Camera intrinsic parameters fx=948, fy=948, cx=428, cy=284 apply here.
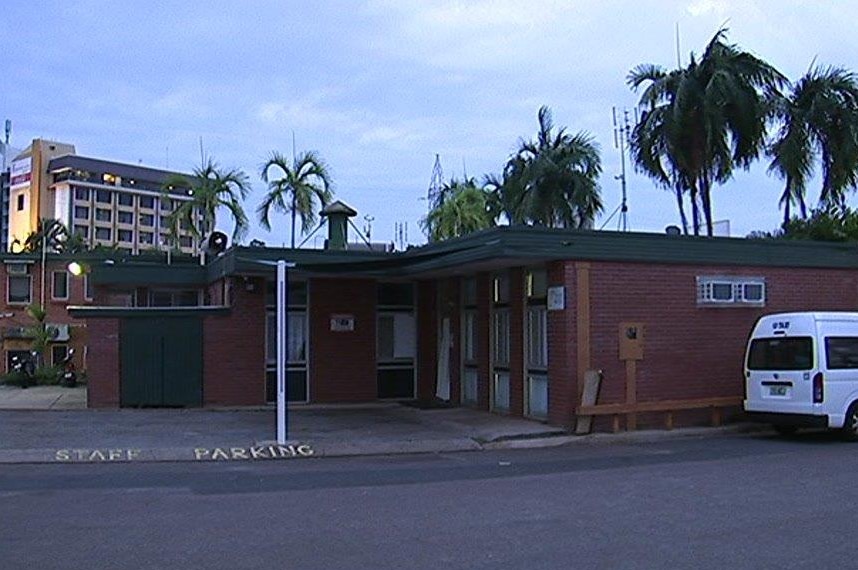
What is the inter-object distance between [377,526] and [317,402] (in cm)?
1264

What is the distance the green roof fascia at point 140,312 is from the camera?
1964 cm

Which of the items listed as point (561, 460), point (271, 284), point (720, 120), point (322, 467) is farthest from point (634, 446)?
point (720, 120)

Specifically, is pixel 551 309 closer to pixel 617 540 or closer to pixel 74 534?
pixel 617 540

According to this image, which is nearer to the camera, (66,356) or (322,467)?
(322,467)

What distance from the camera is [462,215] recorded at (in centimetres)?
3681

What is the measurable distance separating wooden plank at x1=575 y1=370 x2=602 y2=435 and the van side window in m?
3.64

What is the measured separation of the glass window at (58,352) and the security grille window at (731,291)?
85.6 ft

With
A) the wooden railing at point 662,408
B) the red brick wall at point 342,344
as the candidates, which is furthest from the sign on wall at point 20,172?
the wooden railing at point 662,408

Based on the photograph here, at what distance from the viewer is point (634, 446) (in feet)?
49.2

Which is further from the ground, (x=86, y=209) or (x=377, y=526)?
(x=86, y=209)

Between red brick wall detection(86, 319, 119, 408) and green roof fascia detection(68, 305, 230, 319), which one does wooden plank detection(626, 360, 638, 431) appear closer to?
green roof fascia detection(68, 305, 230, 319)

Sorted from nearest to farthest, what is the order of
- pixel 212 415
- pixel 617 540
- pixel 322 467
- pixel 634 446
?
1. pixel 617 540
2. pixel 322 467
3. pixel 634 446
4. pixel 212 415

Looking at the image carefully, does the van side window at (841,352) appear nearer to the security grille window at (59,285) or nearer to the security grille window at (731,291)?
the security grille window at (731,291)

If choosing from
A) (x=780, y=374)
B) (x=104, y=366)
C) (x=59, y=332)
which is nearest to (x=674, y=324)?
(x=780, y=374)
